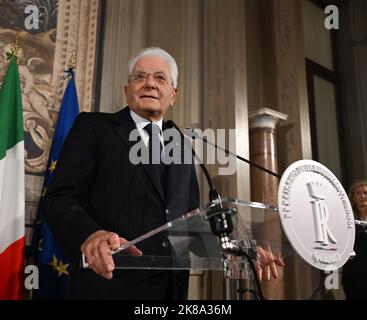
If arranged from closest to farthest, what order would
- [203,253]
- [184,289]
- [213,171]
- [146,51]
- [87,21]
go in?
[203,253] < [184,289] < [146,51] < [87,21] < [213,171]

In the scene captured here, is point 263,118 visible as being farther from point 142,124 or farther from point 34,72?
point 142,124

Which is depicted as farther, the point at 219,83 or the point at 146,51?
the point at 219,83

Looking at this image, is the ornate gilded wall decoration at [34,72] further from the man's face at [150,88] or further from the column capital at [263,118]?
the column capital at [263,118]

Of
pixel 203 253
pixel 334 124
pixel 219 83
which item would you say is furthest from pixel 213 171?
pixel 334 124

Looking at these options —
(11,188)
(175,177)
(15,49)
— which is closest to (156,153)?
(175,177)

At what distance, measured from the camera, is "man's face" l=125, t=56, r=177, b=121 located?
197cm

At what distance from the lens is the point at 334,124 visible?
5.88 m

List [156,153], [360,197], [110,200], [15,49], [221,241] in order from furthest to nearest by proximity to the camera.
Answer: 1. [360,197]
2. [15,49]
3. [156,153]
4. [110,200]
5. [221,241]

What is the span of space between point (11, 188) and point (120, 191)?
107cm

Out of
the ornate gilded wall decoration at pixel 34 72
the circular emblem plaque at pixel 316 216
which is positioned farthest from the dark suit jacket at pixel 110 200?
the ornate gilded wall decoration at pixel 34 72

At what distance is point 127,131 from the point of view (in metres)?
1.89

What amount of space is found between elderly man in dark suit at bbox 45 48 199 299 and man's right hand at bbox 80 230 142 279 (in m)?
0.17
